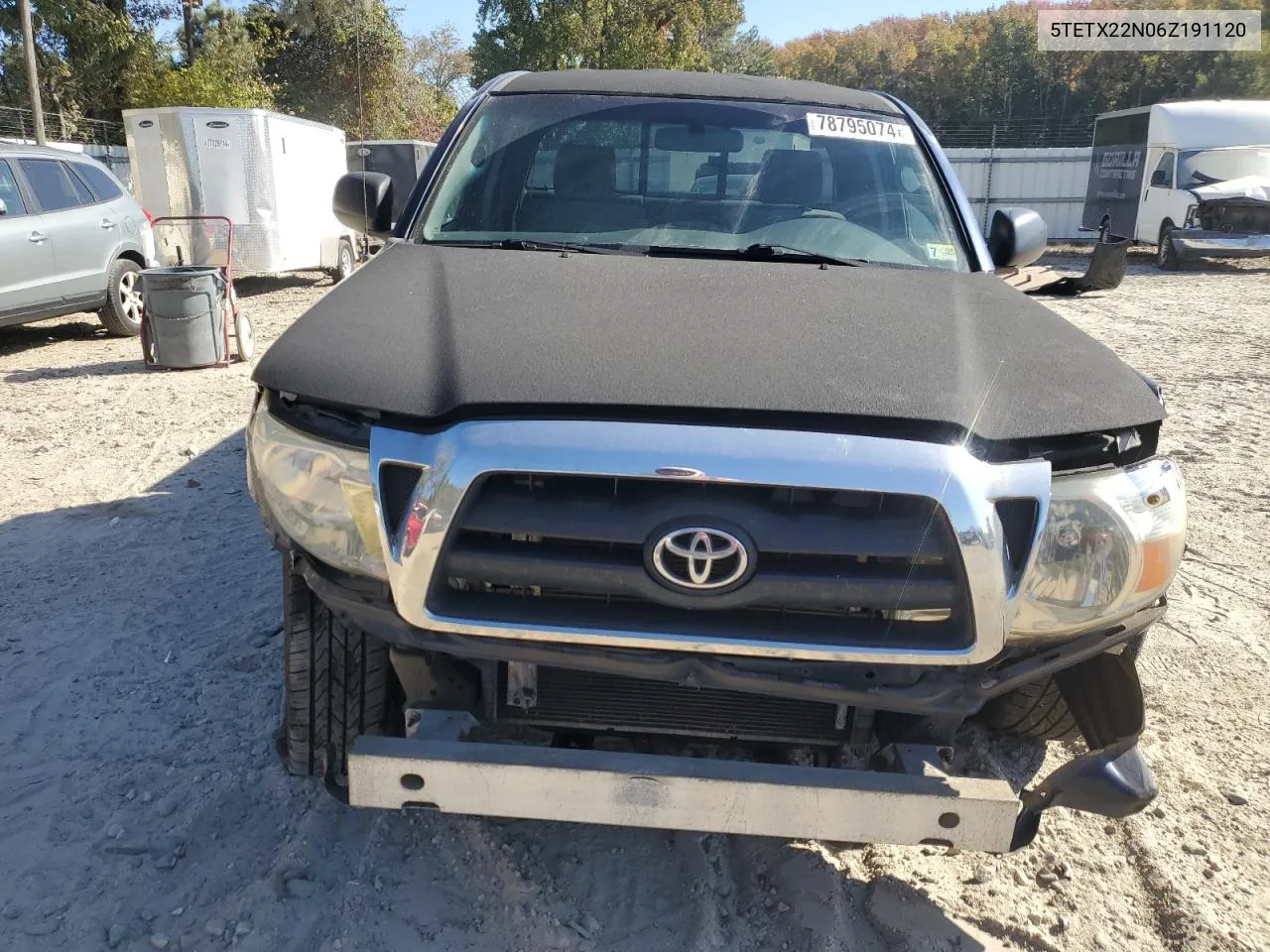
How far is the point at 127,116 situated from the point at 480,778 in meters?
14.0

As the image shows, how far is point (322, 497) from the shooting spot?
6.79 ft

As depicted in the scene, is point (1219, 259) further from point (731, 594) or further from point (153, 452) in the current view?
point (731, 594)

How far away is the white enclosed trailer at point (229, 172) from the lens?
12.8 m

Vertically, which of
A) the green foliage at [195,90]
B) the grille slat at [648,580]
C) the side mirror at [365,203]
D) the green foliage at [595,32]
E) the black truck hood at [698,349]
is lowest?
the grille slat at [648,580]

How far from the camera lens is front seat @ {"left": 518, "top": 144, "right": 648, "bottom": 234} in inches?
127

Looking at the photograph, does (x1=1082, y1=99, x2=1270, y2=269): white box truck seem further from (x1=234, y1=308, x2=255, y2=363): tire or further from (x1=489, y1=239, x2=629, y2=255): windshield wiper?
(x1=489, y1=239, x2=629, y2=255): windshield wiper

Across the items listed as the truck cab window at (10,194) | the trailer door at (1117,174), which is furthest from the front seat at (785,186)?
the trailer door at (1117,174)

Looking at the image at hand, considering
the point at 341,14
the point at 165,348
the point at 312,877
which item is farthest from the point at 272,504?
the point at 341,14

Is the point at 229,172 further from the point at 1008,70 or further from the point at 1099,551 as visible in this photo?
the point at 1008,70

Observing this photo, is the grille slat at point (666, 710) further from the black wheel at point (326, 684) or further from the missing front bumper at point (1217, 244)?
the missing front bumper at point (1217, 244)

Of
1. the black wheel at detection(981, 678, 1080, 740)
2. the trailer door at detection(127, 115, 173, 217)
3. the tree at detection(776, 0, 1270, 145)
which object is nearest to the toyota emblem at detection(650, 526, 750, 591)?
the black wheel at detection(981, 678, 1080, 740)

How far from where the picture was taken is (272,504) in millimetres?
2197

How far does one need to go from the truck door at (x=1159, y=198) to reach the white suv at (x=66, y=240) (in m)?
16.9

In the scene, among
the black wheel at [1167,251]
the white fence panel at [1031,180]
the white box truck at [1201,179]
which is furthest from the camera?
the white fence panel at [1031,180]
